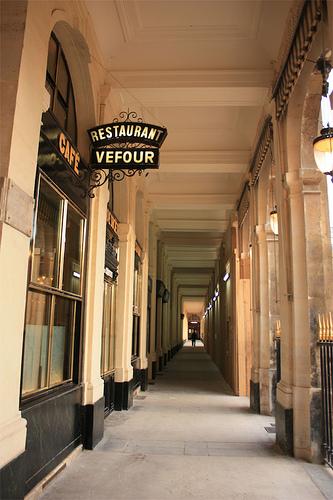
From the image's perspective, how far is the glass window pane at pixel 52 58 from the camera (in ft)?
15.4

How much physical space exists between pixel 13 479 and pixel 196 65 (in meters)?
5.60

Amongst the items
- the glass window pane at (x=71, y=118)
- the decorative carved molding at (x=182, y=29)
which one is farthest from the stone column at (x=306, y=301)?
the glass window pane at (x=71, y=118)

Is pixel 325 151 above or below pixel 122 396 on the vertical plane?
above

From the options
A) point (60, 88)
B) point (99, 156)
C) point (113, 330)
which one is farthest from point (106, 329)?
point (60, 88)

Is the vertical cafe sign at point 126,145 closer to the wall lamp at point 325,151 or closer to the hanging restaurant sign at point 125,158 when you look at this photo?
the hanging restaurant sign at point 125,158

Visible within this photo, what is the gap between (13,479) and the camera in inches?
118

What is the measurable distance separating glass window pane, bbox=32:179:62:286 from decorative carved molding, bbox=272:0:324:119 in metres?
3.11

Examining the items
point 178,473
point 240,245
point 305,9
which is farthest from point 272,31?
point 240,245

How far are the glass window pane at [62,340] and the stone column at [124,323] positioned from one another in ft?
10.3

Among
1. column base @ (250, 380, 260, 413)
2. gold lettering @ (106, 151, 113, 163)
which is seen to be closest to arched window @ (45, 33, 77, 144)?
gold lettering @ (106, 151, 113, 163)

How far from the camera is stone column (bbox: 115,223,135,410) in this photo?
26.7ft

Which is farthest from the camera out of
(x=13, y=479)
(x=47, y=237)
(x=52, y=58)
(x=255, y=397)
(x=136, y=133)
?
(x=255, y=397)

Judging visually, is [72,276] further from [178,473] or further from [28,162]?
[178,473]

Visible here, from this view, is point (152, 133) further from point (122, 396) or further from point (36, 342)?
point (122, 396)
